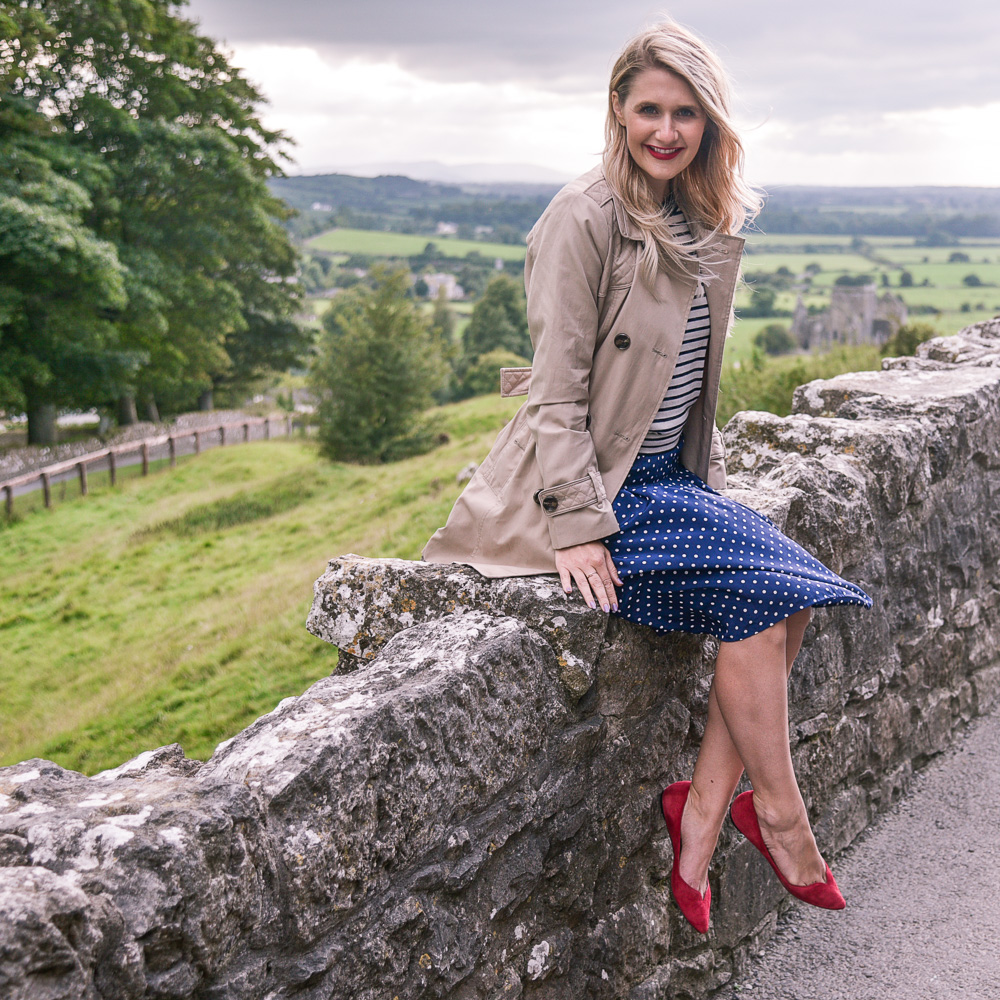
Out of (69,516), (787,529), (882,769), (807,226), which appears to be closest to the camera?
(787,529)

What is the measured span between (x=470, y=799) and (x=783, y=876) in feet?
3.44

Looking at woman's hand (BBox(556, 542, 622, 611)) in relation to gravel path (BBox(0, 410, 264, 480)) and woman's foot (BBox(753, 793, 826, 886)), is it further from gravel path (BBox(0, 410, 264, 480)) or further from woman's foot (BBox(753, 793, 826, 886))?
gravel path (BBox(0, 410, 264, 480))

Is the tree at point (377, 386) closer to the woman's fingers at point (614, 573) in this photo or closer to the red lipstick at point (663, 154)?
the red lipstick at point (663, 154)

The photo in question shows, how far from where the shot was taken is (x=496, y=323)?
6303 centimetres

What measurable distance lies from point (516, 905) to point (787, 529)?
5.23 ft

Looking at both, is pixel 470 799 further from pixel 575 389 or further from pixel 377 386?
pixel 377 386

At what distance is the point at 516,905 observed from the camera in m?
2.17

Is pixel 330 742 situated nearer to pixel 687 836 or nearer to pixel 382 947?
pixel 382 947

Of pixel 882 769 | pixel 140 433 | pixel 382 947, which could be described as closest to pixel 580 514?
pixel 382 947

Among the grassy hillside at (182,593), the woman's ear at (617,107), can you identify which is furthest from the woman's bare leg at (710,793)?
the grassy hillside at (182,593)

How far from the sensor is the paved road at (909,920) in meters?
2.81

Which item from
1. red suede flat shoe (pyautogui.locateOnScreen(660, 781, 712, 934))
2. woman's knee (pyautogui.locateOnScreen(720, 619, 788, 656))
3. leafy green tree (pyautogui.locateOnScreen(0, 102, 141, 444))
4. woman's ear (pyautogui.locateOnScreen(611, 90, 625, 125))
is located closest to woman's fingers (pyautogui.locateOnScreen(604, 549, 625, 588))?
woman's knee (pyautogui.locateOnScreen(720, 619, 788, 656))

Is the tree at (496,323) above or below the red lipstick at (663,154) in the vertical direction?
below

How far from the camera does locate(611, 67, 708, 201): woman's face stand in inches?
101
